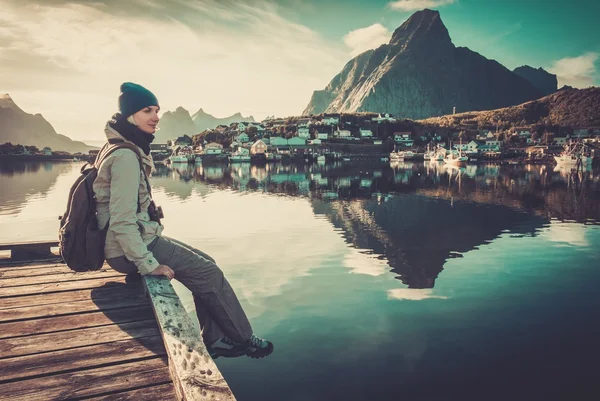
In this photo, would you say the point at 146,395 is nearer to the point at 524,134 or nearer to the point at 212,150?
the point at 212,150

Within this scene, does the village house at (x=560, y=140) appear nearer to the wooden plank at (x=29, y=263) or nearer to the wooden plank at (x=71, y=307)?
the wooden plank at (x=29, y=263)

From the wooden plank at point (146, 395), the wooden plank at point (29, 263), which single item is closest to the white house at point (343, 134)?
the wooden plank at point (29, 263)

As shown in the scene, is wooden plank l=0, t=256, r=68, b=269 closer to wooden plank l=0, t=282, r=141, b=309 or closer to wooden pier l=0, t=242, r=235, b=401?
wooden pier l=0, t=242, r=235, b=401

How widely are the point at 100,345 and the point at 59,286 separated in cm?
207

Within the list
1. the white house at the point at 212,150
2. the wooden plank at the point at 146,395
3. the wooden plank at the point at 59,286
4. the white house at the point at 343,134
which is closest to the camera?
the wooden plank at the point at 146,395

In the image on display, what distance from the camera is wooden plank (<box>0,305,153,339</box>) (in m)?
3.66

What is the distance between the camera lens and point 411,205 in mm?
27172

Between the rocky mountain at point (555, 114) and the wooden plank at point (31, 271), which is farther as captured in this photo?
the rocky mountain at point (555, 114)

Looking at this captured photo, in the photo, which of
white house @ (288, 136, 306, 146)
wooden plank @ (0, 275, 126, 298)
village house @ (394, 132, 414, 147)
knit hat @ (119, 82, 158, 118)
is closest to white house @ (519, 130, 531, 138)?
village house @ (394, 132, 414, 147)

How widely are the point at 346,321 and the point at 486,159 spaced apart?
121 meters

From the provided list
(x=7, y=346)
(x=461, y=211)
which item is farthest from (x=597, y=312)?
(x=461, y=211)

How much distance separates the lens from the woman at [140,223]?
4.00 meters

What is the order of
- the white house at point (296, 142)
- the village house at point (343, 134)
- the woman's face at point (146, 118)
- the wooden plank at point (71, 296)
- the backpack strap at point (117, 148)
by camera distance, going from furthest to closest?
the village house at point (343, 134), the white house at point (296, 142), the woman's face at point (146, 118), the wooden plank at point (71, 296), the backpack strap at point (117, 148)

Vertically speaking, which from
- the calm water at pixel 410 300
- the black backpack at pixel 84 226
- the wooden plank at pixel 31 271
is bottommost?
the calm water at pixel 410 300
